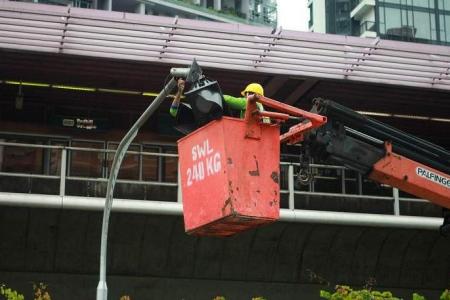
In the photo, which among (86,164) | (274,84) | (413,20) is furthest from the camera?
(413,20)

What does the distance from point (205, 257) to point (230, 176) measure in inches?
493

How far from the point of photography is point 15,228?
59.6 ft

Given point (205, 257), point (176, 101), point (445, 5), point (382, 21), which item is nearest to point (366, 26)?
point (382, 21)

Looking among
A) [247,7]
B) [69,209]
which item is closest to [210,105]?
[69,209]

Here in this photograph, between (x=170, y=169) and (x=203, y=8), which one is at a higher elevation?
(x=203, y=8)

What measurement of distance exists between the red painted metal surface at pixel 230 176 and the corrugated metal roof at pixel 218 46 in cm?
1083

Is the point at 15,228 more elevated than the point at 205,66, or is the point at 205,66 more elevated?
the point at 205,66

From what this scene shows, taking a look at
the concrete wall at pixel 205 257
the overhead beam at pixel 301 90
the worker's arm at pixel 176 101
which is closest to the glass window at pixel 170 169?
the concrete wall at pixel 205 257

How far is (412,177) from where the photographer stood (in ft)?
39.9

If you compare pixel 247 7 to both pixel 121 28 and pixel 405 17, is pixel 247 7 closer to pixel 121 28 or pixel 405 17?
pixel 405 17

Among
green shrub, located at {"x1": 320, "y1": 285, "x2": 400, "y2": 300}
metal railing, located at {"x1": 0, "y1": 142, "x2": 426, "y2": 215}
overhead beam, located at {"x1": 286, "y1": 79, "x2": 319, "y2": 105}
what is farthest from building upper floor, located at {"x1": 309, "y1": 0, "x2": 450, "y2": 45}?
green shrub, located at {"x1": 320, "y1": 285, "x2": 400, "y2": 300}

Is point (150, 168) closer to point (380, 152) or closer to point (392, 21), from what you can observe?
point (380, 152)

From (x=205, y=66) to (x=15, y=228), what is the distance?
5732 millimetres

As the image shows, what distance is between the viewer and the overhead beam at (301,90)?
19934mm
